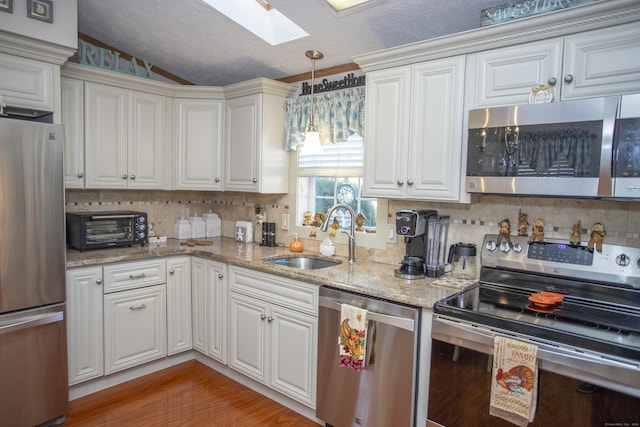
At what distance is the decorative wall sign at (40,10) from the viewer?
2.27m

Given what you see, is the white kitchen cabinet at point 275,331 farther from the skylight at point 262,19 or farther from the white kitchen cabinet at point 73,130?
the skylight at point 262,19

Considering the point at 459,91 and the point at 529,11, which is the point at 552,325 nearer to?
the point at 459,91

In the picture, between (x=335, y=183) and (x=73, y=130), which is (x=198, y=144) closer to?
(x=73, y=130)

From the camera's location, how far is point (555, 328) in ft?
4.91

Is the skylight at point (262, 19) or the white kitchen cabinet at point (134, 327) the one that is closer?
the skylight at point (262, 19)

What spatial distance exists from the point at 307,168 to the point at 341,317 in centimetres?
146

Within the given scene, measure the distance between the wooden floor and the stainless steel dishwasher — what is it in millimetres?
387

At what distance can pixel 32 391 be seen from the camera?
225 centimetres

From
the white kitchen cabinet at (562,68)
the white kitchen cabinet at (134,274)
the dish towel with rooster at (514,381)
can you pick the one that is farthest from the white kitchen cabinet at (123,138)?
the dish towel with rooster at (514,381)

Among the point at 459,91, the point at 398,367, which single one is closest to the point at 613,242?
the point at 459,91

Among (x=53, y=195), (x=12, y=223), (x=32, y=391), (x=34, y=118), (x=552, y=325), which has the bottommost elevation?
(x=32, y=391)

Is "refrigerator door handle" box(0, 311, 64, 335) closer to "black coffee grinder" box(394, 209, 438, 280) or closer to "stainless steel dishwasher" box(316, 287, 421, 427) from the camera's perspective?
"stainless steel dishwasher" box(316, 287, 421, 427)

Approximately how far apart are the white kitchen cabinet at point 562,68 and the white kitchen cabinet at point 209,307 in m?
2.03

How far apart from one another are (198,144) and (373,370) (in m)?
2.37
